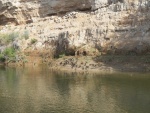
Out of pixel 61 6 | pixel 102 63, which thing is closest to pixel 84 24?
pixel 102 63

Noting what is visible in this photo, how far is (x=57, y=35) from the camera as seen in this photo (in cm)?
5300

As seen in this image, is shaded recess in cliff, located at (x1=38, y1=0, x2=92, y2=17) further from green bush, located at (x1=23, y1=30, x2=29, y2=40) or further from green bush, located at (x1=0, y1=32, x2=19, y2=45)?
green bush, located at (x1=0, y1=32, x2=19, y2=45)

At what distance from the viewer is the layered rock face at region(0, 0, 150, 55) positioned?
1834 inches

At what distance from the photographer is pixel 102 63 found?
45000mm

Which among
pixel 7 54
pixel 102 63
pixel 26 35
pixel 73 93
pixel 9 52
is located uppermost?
pixel 26 35

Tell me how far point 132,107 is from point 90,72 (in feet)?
56.5

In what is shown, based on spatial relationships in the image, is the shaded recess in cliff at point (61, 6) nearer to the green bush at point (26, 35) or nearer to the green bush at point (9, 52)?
the green bush at point (26, 35)

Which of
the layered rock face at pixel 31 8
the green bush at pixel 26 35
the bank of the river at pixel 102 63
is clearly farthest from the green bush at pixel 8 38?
the bank of the river at pixel 102 63

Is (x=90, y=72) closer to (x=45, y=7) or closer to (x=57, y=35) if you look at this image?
(x=57, y=35)

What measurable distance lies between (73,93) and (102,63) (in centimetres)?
1389

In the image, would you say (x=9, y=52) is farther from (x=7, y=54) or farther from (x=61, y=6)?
(x=61, y=6)

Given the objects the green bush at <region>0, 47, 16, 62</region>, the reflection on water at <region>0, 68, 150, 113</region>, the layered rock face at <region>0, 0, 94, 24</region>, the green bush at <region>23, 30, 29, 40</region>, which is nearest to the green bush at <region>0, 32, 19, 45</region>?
the green bush at <region>23, 30, 29, 40</region>

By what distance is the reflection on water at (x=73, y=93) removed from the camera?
86.5 ft

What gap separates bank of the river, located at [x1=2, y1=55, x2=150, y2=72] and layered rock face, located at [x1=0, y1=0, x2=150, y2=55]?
52.7 inches
